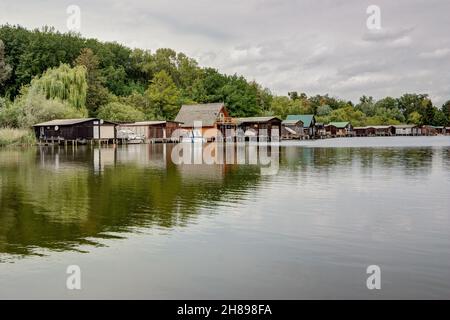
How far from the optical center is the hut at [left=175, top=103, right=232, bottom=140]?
253 feet

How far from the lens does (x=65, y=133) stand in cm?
5534

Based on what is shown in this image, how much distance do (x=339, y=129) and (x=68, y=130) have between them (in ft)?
298

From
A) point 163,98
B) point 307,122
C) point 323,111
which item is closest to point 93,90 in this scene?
point 163,98

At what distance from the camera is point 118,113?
234 feet

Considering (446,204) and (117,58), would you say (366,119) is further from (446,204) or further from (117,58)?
(446,204)

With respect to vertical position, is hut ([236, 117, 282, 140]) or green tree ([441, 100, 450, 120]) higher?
green tree ([441, 100, 450, 120])

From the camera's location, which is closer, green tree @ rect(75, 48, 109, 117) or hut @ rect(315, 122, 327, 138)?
green tree @ rect(75, 48, 109, 117)

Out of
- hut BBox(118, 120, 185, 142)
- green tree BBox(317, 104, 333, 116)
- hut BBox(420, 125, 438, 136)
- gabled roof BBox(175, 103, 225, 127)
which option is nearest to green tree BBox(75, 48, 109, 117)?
hut BBox(118, 120, 185, 142)

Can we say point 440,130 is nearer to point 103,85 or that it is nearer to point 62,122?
point 103,85

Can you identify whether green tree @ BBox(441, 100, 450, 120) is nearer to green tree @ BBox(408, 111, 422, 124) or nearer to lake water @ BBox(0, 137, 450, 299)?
green tree @ BBox(408, 111, 422, 124)

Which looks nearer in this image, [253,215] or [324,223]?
[324,223]

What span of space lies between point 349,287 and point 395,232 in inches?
163

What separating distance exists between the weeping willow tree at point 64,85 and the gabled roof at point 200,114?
18826 millimetres
